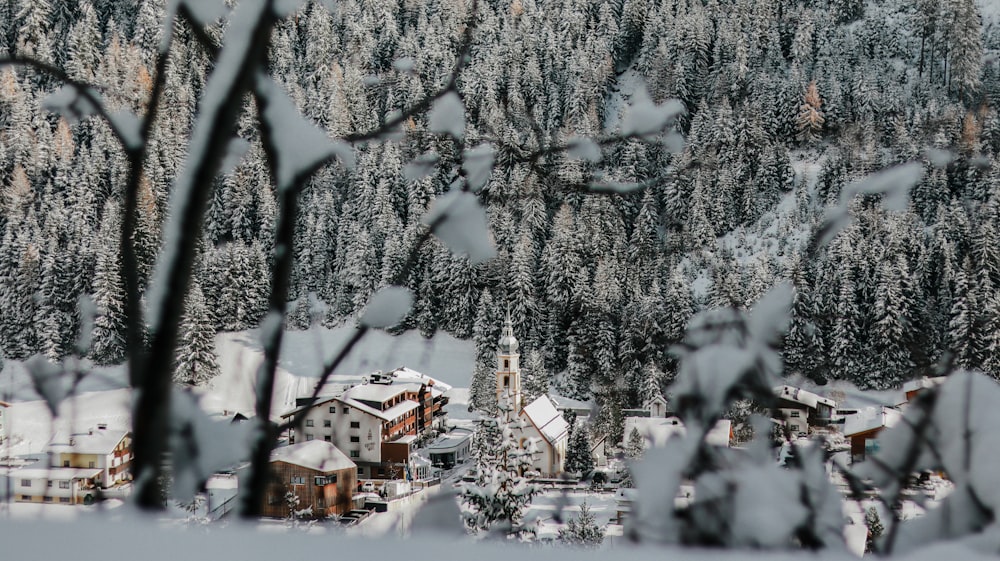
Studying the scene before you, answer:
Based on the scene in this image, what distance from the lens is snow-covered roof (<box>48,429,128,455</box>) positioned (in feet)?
1.75

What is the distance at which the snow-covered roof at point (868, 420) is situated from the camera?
1.58ft

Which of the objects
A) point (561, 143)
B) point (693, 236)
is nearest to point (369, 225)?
point (561, 143)

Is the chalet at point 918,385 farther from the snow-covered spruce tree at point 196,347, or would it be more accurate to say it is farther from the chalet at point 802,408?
the snow-covered spruce tree at point 196,347

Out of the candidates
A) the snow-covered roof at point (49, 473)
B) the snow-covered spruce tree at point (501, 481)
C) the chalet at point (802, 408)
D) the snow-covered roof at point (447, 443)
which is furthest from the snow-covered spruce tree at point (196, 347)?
the snow-covered roof at point (447, 443)

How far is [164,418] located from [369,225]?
0.32 m

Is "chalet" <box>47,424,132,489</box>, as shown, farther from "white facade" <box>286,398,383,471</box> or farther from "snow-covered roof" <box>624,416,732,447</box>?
"snow-covered roof" <box>624,416,732,447</box>

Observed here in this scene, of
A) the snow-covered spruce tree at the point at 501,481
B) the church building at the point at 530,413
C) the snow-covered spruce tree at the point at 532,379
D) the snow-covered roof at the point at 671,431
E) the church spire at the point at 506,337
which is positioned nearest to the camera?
the snow-covered roof at the point at 671,431

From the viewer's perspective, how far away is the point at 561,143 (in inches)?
→ 23.3

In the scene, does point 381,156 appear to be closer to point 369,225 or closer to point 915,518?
point 369,225

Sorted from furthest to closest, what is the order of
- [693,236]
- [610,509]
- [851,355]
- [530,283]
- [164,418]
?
[530,283]
[693,236]
[851,355]
[610,509]
[164,418]

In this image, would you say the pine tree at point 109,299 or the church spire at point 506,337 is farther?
the church spire at point 506,337

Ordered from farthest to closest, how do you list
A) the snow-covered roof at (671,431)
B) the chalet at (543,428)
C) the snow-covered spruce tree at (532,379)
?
the chalet at (543,428) → the snow-covered spruce tree at (532,379) → the snow-covered roof at (671,431)

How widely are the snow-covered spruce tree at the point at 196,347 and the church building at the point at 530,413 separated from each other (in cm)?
89

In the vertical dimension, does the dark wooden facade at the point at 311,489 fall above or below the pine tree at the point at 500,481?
above
